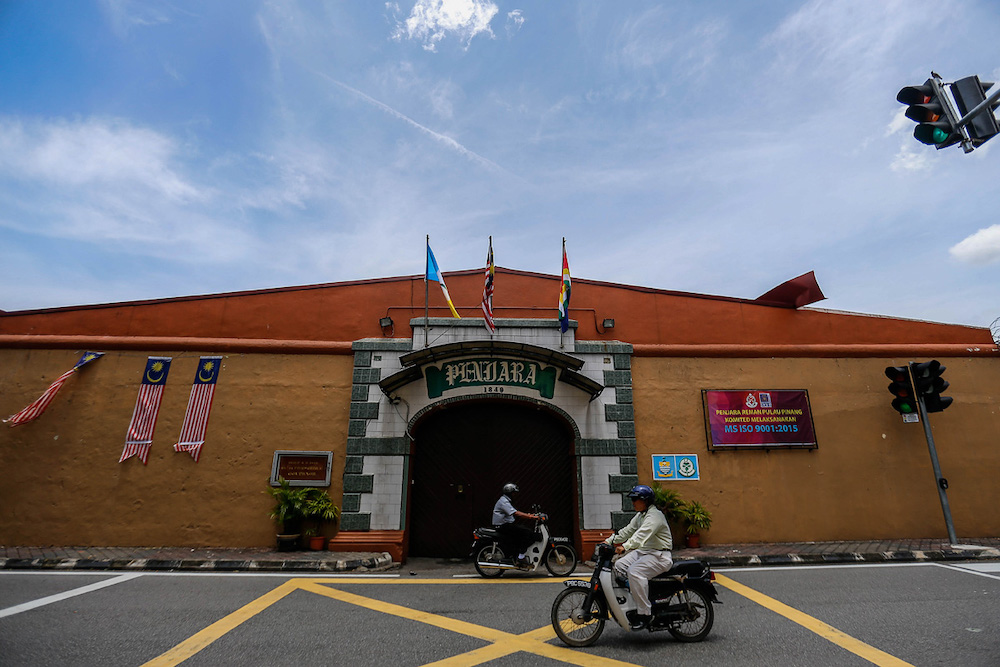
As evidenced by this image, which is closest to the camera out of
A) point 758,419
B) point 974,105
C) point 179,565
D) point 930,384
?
point 974,105

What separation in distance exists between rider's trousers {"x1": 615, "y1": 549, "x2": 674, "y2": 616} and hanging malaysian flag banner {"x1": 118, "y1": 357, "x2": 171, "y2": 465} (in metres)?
10.7

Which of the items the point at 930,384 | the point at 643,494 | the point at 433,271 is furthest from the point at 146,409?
the point at 930,384

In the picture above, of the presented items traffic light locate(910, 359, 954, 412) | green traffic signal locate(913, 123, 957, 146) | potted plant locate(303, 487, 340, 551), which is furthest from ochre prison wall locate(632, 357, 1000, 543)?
green traffic signal locate(913, 123, 957, 146)

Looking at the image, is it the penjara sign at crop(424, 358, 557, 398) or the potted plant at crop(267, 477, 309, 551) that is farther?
A: the penjara sign at crop(424, 358, 557, 398)

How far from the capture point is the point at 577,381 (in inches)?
444

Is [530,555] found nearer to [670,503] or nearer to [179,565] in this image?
[670,503]

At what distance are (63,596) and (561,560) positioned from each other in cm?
729

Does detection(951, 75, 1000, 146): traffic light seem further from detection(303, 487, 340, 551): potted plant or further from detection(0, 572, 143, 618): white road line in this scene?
detection(0, 572, 143, 618): white road line

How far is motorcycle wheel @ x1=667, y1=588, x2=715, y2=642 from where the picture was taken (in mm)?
5156

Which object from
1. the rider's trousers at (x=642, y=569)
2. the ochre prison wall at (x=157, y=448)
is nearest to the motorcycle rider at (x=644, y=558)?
the rider's trousers at (x=642, y=569)

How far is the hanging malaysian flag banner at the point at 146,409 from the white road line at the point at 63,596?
348 centimetres

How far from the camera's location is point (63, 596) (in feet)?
22.2

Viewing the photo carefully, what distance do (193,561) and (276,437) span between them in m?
2.81

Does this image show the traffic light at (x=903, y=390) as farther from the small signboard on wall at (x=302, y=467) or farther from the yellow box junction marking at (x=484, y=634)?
the small signboard on wall at (x=302, y=467)
